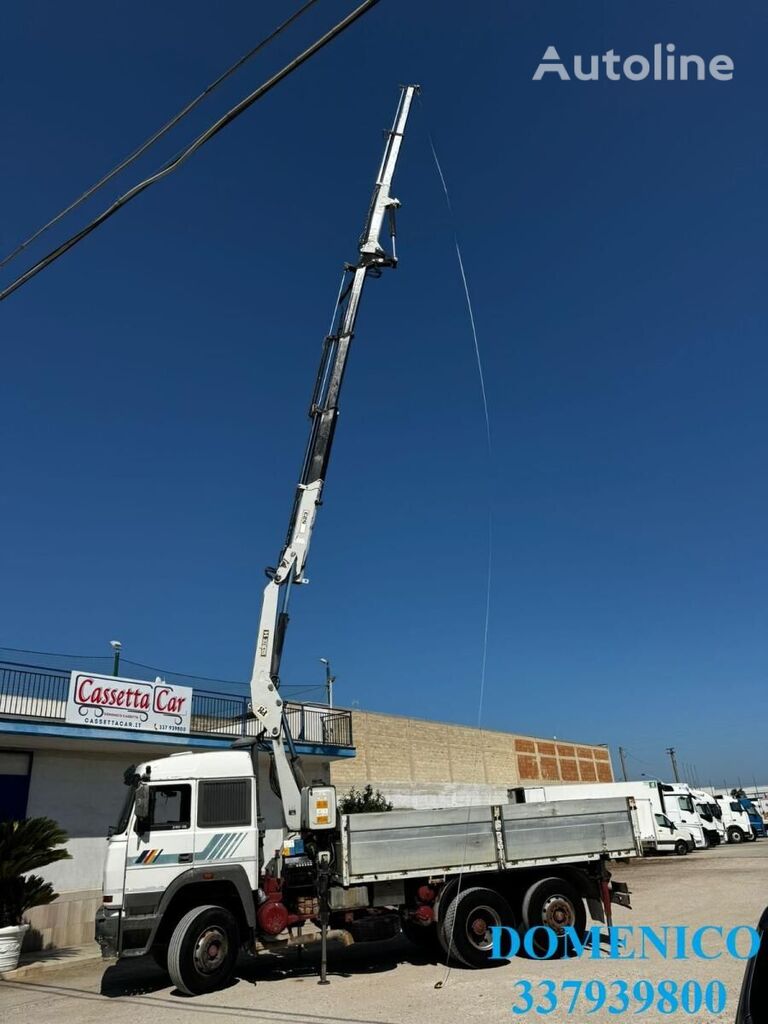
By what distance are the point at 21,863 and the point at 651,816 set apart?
2901 centimetres

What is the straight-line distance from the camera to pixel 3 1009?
34.8 ft

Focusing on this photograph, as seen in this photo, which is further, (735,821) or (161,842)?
(735,821)

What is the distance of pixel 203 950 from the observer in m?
10.8

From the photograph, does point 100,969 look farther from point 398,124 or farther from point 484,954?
point 398,124

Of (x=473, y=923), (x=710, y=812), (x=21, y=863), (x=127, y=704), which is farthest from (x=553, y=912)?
(x=710, y=812)

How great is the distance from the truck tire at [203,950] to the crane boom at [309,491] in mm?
1813

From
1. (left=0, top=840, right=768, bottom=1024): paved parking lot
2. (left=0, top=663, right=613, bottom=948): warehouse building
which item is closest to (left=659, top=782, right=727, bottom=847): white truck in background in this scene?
(left=0, top=663, right=613, bottom=948): warehouse building

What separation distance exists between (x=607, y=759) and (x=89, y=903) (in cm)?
5509

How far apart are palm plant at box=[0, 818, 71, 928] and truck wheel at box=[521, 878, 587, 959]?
851 cm

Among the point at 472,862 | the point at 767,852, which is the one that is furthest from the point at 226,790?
the point at 767,852

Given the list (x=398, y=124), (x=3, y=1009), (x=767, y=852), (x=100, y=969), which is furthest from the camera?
(x=767, y=852)

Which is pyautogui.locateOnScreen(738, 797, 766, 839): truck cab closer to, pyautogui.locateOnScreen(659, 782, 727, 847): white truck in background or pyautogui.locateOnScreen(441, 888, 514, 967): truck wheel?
pyautogui.locateOnScreen(659, 782, 727, 847): white truck in background

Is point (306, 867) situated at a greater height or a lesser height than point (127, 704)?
lesser

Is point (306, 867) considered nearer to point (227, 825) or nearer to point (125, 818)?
point (227, 825)
